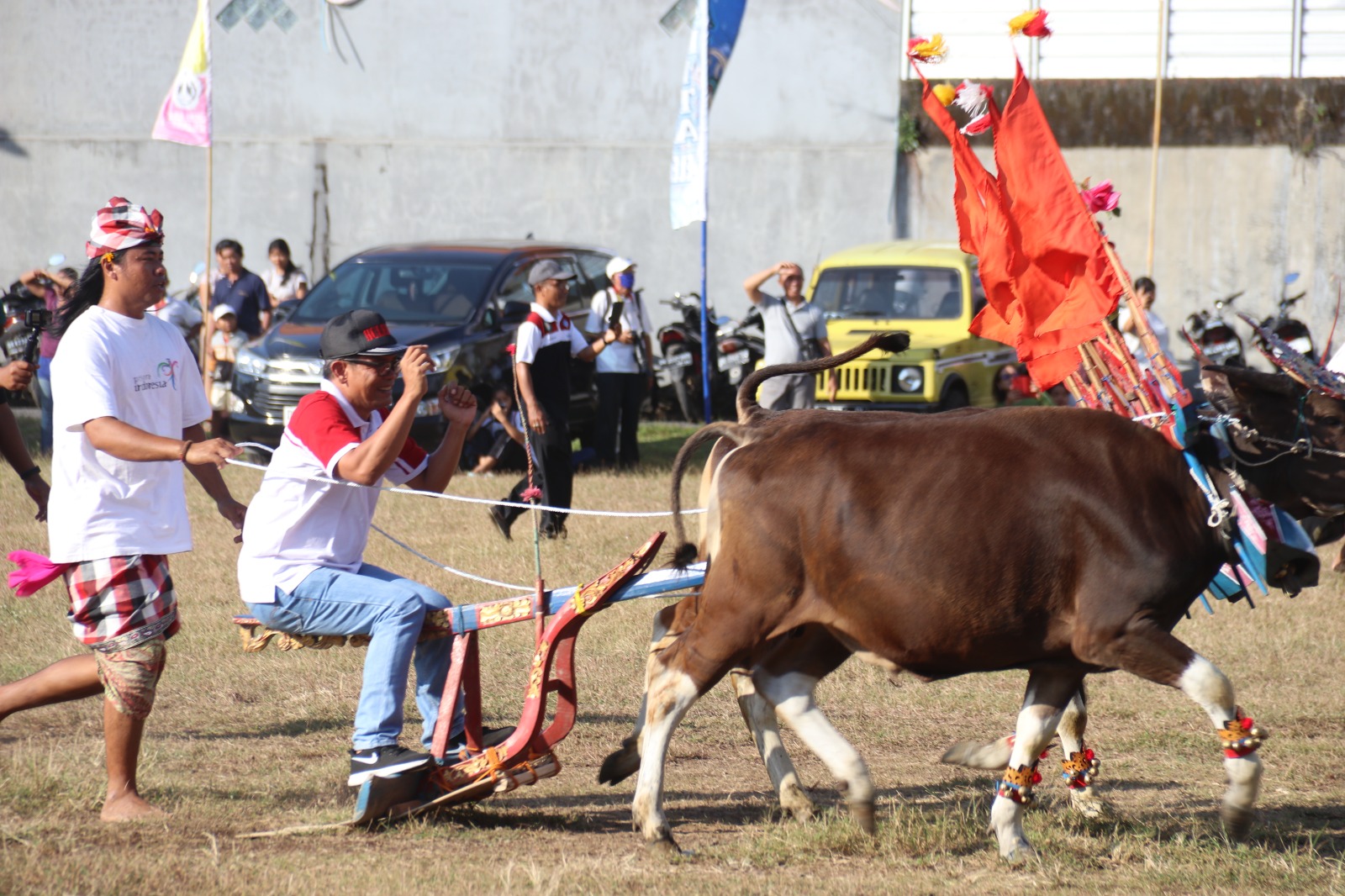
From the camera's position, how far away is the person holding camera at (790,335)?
12.2 m

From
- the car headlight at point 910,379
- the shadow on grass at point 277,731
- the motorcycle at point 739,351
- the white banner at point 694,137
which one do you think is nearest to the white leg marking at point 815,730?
the shadow on grass at point 277,731

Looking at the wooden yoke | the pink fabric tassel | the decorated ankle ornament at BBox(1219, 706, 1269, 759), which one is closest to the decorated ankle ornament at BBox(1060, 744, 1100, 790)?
the decorated ankle ornament at BBox(1219, 706, 1269, 759)

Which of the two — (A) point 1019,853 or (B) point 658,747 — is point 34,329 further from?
(A) point 1019,853

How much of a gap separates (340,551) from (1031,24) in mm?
3260

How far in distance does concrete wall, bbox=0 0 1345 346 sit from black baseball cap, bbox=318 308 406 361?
15.1 metres

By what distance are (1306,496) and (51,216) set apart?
19.7 metres

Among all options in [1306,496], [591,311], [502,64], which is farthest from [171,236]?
[1306,496]

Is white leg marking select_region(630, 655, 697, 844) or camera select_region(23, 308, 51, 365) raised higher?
camera select_region(23, 308, 51, 365)

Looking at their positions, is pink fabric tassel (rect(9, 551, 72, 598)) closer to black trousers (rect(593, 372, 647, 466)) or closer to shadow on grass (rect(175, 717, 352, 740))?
shadow on grass (rect(175, 717, 352, 740))

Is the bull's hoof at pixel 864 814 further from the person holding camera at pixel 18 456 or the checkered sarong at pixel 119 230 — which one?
the person holding camera at pixel 18 456

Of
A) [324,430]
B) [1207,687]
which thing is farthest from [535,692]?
[1207,687]

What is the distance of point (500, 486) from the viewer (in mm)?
12352

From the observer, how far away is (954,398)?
14.7 meters

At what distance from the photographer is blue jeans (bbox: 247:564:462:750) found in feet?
16.0
